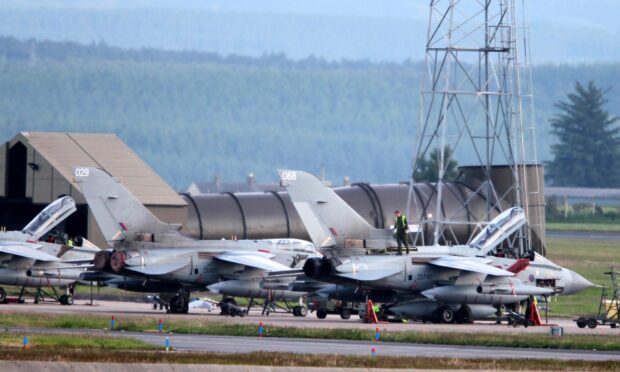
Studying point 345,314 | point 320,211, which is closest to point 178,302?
point 345,314

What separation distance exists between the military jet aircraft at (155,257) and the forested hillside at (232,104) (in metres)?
64.4

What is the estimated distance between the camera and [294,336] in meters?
31.5

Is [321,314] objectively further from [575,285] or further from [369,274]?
[575,285]

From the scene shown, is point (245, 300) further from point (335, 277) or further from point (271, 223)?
point (335, 277)

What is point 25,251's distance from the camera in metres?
45.1

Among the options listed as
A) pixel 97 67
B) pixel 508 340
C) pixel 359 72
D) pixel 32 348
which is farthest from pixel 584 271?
pixel 359 72

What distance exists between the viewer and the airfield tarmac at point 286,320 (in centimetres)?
3556

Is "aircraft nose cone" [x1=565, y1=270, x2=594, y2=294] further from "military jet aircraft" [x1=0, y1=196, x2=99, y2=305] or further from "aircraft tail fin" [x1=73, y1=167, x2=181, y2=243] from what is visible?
"military jet aircraft" [x1=0, y1=196, x2=99, y2=305]

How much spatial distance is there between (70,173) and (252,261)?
1651 cm

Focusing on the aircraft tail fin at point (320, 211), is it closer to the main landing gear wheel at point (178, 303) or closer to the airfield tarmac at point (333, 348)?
the main landing gear wheel at point (178, 303)

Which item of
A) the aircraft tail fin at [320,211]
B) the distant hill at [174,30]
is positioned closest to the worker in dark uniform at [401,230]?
the aircraft tail fin at [320,211]

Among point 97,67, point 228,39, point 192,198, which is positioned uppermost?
point 228,39

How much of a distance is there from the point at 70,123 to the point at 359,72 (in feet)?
150

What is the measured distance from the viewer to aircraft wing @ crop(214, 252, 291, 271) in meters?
40.8
